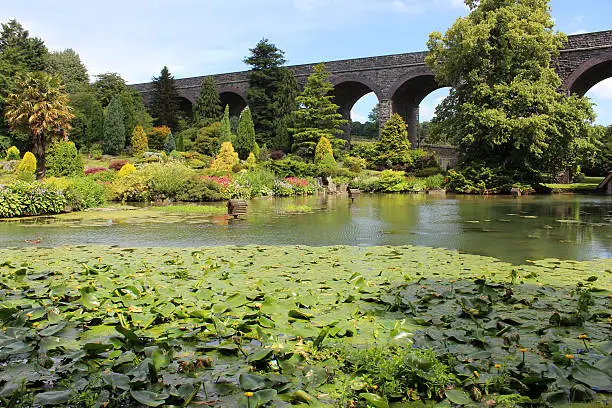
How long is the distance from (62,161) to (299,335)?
16.6 meters

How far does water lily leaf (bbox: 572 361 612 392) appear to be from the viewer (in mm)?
1766

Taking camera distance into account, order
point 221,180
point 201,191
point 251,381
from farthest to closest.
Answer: point 221,180 < point 201,191 < point 251,381

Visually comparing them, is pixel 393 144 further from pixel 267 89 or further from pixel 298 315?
pixel 298 315

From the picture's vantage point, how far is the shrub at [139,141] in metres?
26.3

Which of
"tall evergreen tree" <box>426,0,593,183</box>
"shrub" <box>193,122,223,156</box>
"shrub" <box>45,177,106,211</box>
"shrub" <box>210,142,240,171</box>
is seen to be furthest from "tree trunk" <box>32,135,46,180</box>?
"tall evergreen tree" <box>426,0,593,183</box>

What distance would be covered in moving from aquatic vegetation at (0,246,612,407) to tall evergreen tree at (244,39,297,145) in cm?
2491

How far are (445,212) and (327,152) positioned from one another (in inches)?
509

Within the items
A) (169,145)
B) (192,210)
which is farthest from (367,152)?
(192,210)

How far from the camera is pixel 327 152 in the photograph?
74.7 ft

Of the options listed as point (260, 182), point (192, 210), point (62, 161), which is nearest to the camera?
point (192, 210)

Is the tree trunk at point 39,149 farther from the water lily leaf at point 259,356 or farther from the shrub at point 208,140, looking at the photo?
the water lily leaf at point 259,356

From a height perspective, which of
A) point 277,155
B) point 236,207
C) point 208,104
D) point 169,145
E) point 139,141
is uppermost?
point 208,104

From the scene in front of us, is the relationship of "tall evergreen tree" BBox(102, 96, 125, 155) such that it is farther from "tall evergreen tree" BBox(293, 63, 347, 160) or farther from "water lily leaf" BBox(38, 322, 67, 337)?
"water lily leaf" BBox(38, 322, 67, 337)

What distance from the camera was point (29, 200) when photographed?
8.78 meters
